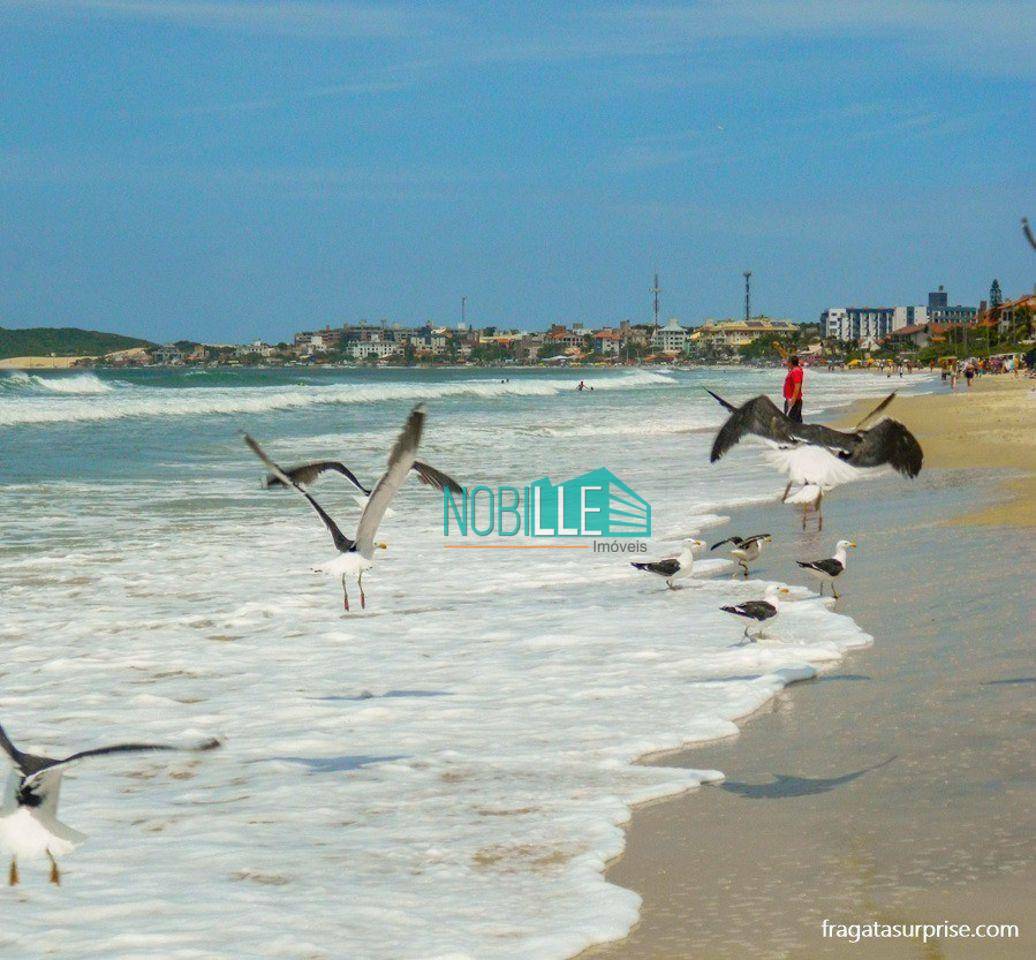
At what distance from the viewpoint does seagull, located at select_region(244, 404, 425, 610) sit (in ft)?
23.5

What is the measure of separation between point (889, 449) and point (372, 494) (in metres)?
3.53

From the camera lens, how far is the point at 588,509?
1548 cm

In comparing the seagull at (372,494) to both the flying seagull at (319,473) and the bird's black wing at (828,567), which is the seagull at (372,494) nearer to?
the flying seagull at (319,473)

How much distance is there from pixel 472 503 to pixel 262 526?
287 centimetres

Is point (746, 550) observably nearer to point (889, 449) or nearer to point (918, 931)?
point (889, 449)

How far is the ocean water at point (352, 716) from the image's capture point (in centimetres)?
421

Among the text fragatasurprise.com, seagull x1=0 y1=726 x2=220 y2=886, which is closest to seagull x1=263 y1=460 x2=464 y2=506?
seagull x1=0 y1=726 x2=220 y2=886

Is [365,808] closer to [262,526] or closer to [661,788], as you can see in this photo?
[661,788]

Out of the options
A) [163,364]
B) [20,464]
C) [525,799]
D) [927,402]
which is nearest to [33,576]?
[525,799]

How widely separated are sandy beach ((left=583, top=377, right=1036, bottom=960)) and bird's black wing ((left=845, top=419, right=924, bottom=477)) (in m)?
0.84

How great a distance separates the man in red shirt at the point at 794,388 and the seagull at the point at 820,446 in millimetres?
3529

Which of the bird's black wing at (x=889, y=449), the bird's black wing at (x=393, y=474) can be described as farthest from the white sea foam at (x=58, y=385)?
the bird's black wing at (x=889, y=449)

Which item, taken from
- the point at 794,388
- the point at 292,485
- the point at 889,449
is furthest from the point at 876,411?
the point at 794,388

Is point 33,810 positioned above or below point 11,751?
below
